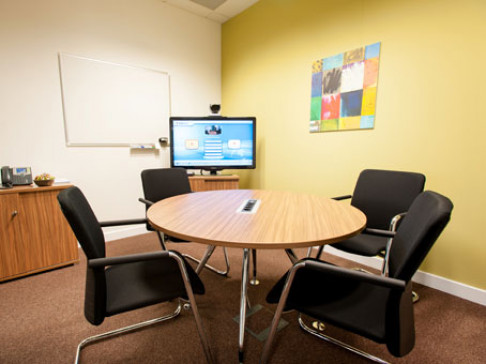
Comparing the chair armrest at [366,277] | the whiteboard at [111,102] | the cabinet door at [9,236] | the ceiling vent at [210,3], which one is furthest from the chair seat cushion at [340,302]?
the ceiling vent at [210,3]

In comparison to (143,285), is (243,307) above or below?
below

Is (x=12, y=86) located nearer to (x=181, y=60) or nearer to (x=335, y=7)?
(x=181, y=60)

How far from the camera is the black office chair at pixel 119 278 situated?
3.14 ft

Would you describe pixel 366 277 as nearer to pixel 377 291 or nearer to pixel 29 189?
pixel 377 291

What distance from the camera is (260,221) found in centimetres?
119

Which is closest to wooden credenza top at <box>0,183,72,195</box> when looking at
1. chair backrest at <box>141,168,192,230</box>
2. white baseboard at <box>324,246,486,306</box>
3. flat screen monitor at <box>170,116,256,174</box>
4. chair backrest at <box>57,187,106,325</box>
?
chair backrest at <box>141,168,192,230</box>

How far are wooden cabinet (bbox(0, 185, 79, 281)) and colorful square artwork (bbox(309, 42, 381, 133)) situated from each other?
2.62 m

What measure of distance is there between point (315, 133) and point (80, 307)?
2575 mm

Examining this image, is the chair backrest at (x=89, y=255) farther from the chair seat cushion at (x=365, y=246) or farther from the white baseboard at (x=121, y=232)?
the white baseboard at (x=121, y=232)

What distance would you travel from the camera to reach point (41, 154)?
251 cm

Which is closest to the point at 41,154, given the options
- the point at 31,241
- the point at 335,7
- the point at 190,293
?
the point at 31,241

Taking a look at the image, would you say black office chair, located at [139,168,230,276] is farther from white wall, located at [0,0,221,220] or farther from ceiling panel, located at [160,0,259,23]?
ceiling panel, located at [160,0,259,23]

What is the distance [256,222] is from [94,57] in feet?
9.14

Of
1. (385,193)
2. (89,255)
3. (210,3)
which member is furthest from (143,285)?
(210,3)
